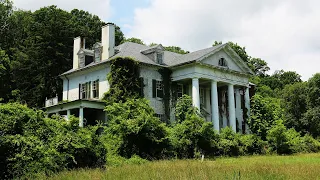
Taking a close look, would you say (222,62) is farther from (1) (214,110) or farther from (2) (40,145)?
(2) (40,145)

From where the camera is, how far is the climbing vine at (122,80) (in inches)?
1214

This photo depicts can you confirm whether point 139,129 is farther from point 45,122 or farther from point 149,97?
point 149,97

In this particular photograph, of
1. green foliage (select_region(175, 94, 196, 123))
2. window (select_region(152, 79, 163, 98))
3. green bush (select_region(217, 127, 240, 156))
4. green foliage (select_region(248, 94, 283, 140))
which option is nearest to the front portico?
window (select_region(152, 79, 163, 98))

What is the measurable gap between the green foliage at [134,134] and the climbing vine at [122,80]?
6325 millimetres

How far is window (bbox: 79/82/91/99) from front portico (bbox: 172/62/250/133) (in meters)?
8.25

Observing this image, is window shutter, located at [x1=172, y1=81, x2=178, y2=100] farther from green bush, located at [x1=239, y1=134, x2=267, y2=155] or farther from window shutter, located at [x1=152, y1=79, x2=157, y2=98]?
green bush, located at [x1=239, y1=134, x2=267, y2=155]

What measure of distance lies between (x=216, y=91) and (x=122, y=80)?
383 inches

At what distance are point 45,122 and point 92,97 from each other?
53.5 feet

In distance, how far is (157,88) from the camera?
3450cm

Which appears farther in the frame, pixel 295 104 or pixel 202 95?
pixel 295 104

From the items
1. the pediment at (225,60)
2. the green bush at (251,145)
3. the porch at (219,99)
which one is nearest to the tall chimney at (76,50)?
the porch at (219,99)

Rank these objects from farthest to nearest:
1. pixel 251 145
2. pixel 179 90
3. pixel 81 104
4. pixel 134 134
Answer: pixel 179 90, pixel 251 145, pixel 81 104, pixel 134 134

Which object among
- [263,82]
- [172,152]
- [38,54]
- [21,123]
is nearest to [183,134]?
[172,152]

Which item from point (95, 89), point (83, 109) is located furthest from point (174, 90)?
point (83, 109)
